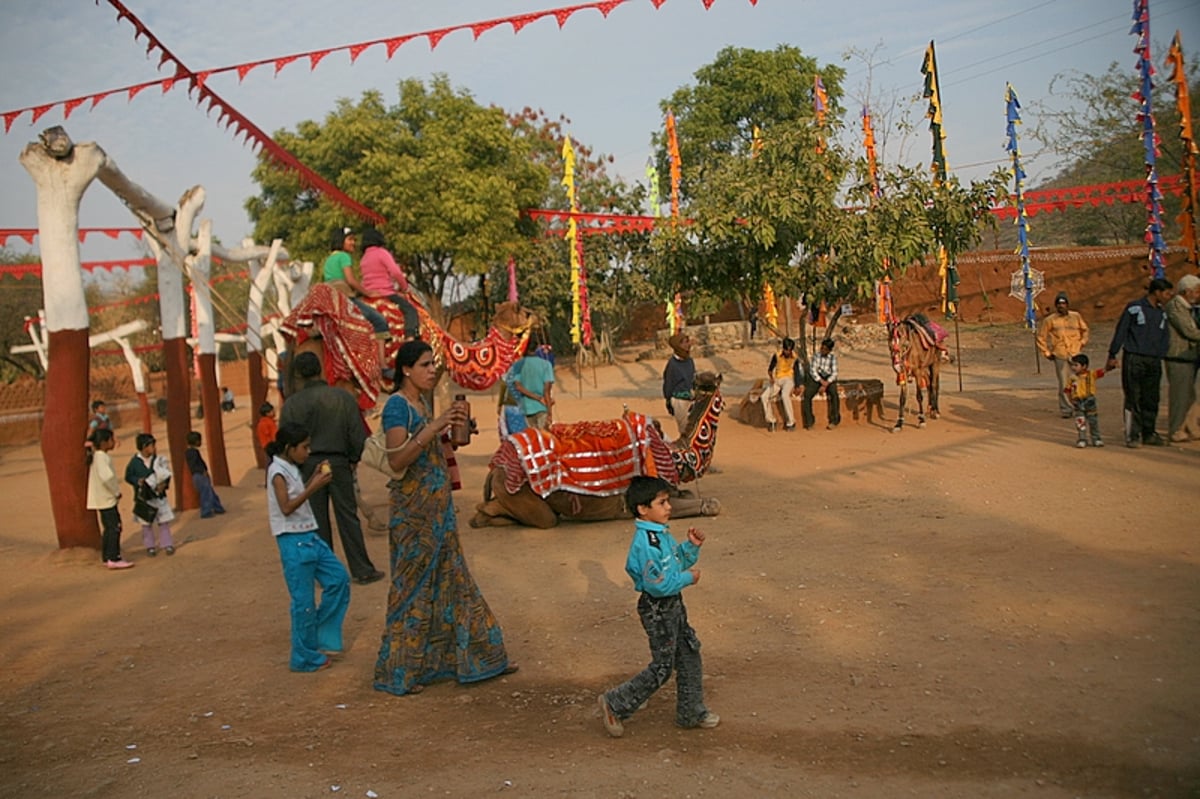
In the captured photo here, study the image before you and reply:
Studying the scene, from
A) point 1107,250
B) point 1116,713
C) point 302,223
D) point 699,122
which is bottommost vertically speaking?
point 1116,713

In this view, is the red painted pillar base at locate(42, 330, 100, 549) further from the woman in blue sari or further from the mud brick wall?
the mud brick wall

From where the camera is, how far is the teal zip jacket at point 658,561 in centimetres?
487

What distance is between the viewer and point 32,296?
3297 centimetres

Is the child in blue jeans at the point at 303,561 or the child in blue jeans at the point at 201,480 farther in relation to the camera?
the child in blue jeans at the point at 201,480

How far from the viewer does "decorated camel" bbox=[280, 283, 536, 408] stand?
978 cm

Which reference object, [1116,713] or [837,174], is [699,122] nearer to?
[837,174]

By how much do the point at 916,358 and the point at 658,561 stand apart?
38.2 feet

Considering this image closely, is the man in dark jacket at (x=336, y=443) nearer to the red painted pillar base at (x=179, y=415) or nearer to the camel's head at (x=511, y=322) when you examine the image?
the camel's head at (x=511, y=322)

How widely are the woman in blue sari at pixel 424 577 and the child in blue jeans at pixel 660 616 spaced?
114 cm

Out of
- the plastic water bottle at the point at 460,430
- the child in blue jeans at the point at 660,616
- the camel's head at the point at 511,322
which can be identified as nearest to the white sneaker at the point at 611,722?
the child in blue jeans at the point at 660,616

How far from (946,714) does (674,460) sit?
5.30m

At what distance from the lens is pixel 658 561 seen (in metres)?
4.89

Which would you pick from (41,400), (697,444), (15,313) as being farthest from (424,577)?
(15,313)

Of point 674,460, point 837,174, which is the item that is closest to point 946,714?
point 674,460
